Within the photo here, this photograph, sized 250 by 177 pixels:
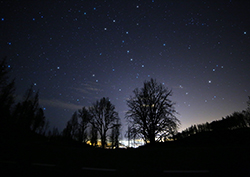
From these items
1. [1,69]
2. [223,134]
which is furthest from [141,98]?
[1,69]

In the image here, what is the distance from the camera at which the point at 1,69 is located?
24750mm

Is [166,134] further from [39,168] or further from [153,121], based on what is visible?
[39,168]

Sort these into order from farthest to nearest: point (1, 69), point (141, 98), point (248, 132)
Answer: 1. point (1, 69)
2. point (141, 98)
3. point (248, 132)

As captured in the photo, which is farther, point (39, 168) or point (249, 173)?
point (39, 168)

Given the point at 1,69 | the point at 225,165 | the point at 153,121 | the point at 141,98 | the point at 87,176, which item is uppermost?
the point at 1,69

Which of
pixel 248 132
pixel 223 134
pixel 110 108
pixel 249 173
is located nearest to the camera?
pixel 249 173

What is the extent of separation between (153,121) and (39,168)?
10.2 meters

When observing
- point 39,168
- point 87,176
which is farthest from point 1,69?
point 87,176

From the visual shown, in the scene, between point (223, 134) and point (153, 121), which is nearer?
point (223, 134)

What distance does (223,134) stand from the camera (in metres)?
8.98

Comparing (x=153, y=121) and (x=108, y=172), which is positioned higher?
(x=153, y=121)

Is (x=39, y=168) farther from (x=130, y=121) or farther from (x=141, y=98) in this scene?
(x=141, y=98)

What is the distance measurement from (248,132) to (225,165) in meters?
6.80

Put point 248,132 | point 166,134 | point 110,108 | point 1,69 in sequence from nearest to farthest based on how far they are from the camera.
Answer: point 248,132, point 166,134, point 110,108, point 1,69
